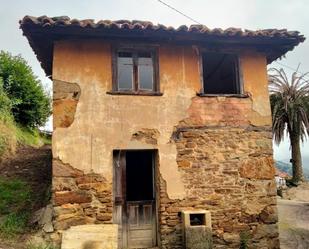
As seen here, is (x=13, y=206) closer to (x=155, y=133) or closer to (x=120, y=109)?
(x=120, y=109)

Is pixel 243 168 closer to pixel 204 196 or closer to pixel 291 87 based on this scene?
pixel 204 196

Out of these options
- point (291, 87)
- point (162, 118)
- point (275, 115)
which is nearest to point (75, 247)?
point (162, 118)

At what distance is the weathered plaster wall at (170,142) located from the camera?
7711mm

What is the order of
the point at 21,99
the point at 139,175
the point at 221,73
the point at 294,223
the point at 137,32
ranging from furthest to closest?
the point at 21,99
the point at 294,223
the point at 221,73
the point at 139,175
the point at 137,32

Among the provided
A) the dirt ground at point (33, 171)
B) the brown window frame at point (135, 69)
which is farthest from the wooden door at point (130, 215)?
the dirt ground at point (33, 171)

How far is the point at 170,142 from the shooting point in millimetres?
8219

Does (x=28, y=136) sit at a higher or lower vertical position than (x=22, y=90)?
lower

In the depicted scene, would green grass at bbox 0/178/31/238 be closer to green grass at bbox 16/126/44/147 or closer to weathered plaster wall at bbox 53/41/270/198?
weathered plaster wall at bbox 53/41/270/198

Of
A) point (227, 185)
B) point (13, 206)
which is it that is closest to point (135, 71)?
point (227, 185)

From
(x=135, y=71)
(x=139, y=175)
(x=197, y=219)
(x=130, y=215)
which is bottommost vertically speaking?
(x=197, y=219)

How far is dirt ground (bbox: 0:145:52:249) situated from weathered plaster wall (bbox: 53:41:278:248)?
1.69 meters

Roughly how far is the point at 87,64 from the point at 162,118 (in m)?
2.08

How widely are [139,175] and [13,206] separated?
10.6 ft

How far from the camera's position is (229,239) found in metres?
8.16
